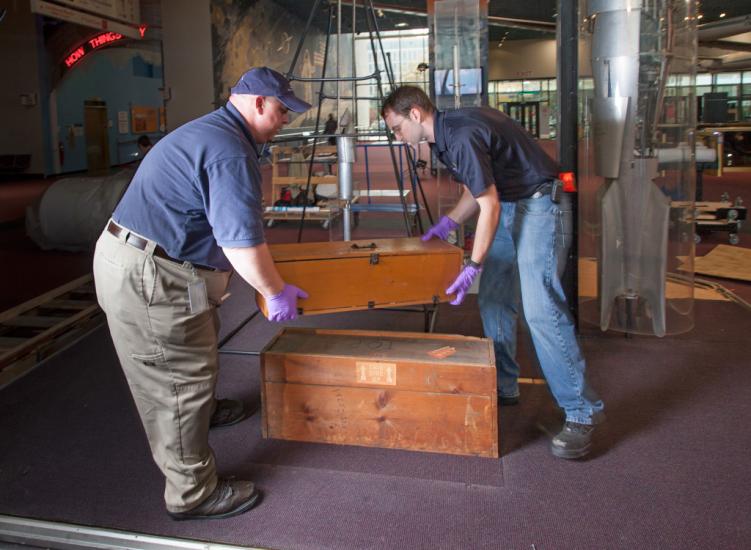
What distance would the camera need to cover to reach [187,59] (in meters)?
5.08

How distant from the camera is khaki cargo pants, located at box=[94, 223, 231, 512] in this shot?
1946mm

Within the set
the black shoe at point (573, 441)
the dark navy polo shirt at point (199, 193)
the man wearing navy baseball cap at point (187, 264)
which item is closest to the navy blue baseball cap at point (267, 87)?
the man wearing navy baseball cap at point (187, 264)

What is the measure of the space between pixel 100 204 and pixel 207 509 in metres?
3.83

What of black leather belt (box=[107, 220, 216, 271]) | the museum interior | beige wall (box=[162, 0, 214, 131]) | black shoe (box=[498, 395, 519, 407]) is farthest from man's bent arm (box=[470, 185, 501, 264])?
beige wall (box=[162, 0, 214, 131])

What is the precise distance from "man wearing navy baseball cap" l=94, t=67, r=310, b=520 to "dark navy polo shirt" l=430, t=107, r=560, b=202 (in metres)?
0.59

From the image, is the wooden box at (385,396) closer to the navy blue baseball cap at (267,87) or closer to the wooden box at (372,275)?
the wooden box at (372,275)

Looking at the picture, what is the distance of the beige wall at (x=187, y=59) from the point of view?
4777mm

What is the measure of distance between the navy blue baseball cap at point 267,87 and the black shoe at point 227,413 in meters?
1.44

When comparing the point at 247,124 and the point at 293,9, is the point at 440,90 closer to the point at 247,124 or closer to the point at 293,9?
the point at 293,9

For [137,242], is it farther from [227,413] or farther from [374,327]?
[374,327]

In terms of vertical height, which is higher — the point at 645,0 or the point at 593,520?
the point at 645,0

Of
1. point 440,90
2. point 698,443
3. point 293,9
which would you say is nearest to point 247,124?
point 698,443

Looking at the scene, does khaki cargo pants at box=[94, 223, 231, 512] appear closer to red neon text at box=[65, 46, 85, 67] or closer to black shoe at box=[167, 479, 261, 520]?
black shoe at box=[167, 479, 261, 520]

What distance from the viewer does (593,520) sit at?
2057 mm
